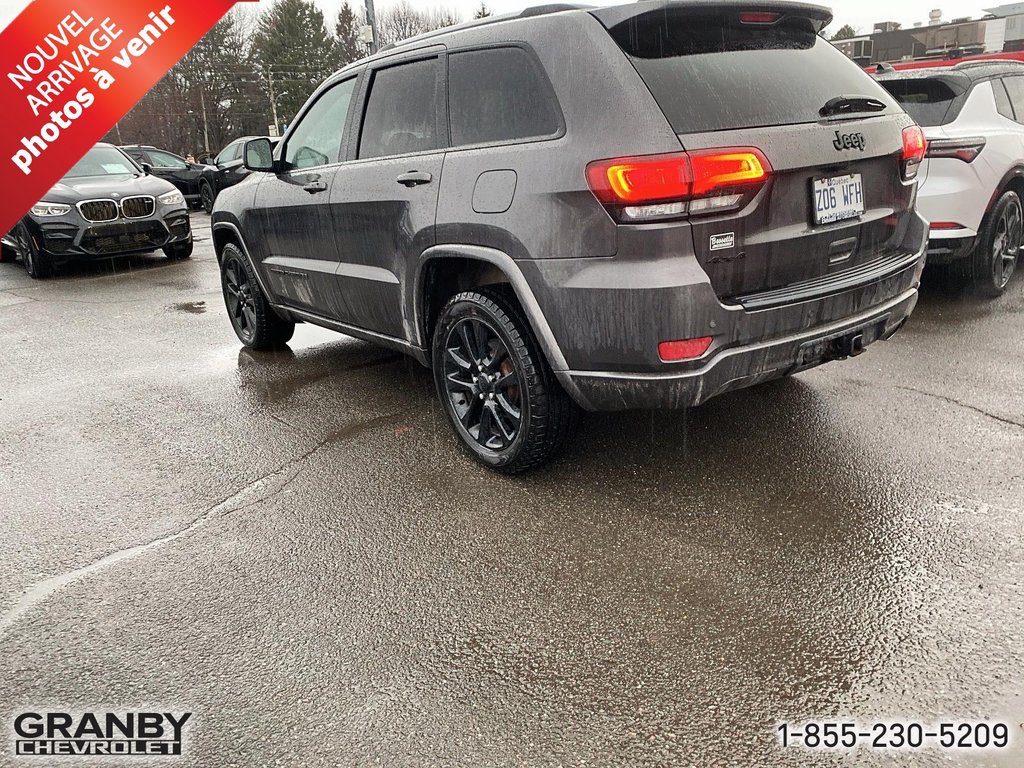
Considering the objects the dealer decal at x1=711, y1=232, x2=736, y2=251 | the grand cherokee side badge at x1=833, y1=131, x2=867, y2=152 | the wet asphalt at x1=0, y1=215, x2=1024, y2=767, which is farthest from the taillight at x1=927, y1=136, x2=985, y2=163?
the dealer decal at x1=711, y1=232, x2=736, y2=251

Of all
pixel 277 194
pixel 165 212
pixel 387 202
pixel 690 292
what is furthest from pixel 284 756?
pixel 165 212

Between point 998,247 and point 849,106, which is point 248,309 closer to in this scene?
point 849,106

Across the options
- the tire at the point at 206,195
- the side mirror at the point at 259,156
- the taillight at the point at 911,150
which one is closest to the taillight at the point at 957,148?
the taillight at the point at 911,150

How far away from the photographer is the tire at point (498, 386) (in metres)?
3.22

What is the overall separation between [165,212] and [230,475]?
7.64m

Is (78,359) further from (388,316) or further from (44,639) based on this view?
(44,639)

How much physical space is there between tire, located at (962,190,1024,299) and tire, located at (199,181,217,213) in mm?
16099

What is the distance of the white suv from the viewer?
5.35 metres

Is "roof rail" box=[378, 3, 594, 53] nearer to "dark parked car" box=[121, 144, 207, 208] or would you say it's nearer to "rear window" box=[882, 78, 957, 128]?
"rear window" box=[882, 78, 957, 128]

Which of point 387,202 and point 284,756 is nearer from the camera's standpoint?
point 284,756

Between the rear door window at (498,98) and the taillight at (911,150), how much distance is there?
155cm

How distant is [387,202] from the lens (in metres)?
3.74

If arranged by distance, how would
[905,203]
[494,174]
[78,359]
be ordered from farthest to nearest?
1. [78,359]
2. [905,203]
3. [494,174]

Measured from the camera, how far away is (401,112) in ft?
12.6
